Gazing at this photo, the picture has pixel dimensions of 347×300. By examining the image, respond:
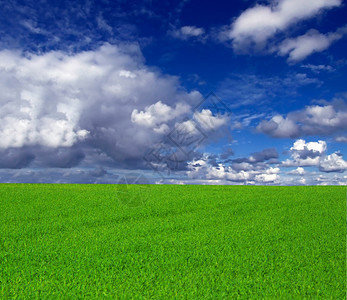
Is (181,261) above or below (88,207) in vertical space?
below

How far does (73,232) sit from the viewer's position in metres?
10.9

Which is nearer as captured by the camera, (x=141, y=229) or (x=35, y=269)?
(x=35, y=269)

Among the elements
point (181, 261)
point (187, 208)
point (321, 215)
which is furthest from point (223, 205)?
point (181, 261)

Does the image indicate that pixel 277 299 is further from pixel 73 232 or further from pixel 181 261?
pixel 73 232

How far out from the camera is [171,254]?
317 inches

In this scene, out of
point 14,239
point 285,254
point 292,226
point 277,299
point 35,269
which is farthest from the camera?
point 292,226

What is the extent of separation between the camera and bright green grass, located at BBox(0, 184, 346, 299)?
604 cm

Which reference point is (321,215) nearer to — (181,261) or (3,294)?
(181,261)

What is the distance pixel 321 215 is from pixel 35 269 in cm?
1291

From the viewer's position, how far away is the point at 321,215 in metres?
14.4

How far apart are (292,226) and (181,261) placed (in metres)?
6.24

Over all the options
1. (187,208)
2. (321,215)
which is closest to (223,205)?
(187,208)

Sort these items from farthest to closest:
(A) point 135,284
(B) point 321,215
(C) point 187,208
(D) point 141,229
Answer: (C) point 187,208, (B) point 321,215, (D) point 141,229, (A) point 135,284

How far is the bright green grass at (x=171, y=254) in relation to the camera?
19.8 feet
